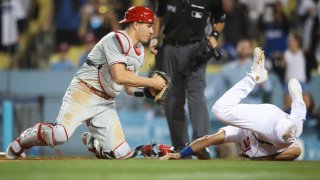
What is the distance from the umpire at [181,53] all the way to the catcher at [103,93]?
1006 mm

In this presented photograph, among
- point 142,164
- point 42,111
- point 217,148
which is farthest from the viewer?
point 42,111

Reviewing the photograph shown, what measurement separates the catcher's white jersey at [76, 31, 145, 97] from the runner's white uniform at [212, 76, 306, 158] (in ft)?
3.46

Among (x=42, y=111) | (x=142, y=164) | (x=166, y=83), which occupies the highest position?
Answer: (x=166, y=83)

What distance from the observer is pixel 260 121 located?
27.6ft

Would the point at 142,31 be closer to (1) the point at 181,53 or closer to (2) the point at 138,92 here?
(2) the point at 138,92

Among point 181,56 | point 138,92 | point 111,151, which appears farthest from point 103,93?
point 181,56

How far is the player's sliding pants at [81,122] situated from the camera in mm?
8742

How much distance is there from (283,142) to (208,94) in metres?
5.14

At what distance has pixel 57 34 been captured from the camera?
1538 cm

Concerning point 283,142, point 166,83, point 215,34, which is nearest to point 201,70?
point 215,34

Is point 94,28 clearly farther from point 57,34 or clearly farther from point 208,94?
point 208,94

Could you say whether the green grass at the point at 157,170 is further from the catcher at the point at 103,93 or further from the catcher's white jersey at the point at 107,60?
the catcher's white jersey at the point at 107,60

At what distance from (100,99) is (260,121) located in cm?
178

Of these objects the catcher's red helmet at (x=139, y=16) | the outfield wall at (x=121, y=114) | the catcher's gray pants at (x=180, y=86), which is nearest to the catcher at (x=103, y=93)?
the catcher's red helmet at (x=139, y=16)
